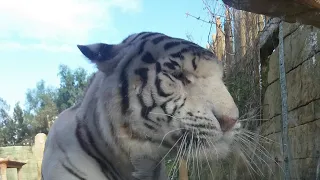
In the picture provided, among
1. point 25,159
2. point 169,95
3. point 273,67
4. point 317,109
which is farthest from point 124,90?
point 25,159

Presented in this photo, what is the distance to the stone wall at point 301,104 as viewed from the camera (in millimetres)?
2629

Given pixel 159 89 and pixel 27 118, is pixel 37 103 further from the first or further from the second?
pixel 159 89

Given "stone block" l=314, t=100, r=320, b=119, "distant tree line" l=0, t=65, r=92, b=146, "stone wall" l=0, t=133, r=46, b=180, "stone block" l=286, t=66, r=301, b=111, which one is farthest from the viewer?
"distant tree line" l=0, t=65, r=92, b=146

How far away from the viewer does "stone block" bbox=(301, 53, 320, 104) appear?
2613 millimetres

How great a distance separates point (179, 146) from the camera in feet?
3.18

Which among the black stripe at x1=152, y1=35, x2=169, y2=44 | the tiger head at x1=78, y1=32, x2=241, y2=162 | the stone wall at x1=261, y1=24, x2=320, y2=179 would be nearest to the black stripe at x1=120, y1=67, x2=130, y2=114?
the tiger head at x1=78, y1=32, x2=241, y2=162

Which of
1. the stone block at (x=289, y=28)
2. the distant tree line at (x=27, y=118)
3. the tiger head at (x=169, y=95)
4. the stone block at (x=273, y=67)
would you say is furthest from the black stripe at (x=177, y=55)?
the distant tree line at (x=27, y=118)

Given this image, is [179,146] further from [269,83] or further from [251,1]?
[269,83]

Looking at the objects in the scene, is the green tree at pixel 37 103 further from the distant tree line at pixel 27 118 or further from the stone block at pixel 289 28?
the stone block at pixel 289 28

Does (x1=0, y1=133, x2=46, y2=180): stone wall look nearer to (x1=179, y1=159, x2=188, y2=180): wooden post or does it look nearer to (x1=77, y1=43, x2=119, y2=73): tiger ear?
(x1=179, y1=159, x2=188, y2=180): wooden post

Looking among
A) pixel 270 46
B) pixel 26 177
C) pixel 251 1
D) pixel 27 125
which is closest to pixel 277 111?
pixel 270 46

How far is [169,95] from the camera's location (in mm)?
965

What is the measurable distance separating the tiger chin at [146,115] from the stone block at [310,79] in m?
1.77

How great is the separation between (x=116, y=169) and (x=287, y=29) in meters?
2.30
